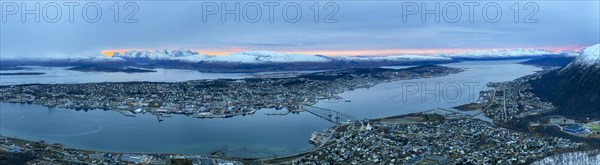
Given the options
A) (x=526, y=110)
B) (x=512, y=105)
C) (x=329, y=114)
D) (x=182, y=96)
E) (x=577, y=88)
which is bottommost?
(x=329, y=114)

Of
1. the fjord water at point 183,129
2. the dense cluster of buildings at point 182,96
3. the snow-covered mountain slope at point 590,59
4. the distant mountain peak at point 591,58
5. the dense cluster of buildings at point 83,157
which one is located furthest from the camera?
Result: the distant mountain peak at point 591,58

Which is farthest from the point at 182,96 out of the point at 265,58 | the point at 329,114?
the point at 265,58

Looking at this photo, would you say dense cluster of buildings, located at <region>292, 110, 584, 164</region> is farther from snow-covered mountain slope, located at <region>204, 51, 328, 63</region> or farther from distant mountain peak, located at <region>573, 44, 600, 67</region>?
snow-covered mountain slope, located at <region>204, 51, 328, 63</region>

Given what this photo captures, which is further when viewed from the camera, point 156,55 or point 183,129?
point 156,55

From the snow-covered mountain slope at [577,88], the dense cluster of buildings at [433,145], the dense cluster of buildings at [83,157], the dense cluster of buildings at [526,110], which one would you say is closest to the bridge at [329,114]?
the dense cluster of buildings at [433,145]

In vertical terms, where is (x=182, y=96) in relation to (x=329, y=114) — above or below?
above

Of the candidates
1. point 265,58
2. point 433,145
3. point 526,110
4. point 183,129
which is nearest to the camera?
point 433,145

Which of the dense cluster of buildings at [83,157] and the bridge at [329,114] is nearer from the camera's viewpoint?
Result: the dense cluster of buildings at [83,157]

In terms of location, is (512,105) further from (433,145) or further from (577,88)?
(433,145)

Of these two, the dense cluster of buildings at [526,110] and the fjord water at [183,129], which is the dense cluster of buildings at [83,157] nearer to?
the fjord water at [183,129]
